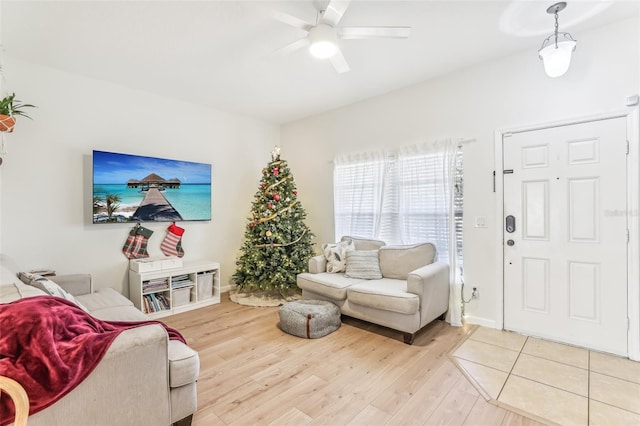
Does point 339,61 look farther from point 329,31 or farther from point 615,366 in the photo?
point 615,366

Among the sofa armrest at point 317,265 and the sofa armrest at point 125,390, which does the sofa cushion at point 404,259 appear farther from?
the sofa armrest at point 125,390

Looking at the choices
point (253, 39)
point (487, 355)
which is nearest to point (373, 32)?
point (253, 39)

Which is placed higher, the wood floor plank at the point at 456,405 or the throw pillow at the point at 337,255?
the throw pillow at the point at 337,255

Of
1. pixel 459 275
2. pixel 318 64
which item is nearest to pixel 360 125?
pixel 318 64

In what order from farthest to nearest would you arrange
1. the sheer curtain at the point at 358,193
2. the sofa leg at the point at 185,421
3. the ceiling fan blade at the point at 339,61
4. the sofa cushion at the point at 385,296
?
the sheer curtain at the point at 358,193
the sofa cushion at the point at 385,296
the ceiling fan blade at the point at 339,61
the sofa leg at the point at 185,421

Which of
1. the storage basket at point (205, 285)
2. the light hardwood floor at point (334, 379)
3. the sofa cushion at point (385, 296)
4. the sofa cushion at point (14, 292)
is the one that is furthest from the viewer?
the storage basket at point (205, 285)

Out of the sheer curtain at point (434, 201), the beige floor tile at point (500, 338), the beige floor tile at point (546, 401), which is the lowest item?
the beige floor tile at point (546, 401)

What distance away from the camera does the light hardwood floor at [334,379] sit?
1.87 m

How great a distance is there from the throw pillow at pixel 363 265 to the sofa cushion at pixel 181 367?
86.7 inches

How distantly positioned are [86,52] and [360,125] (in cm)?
319

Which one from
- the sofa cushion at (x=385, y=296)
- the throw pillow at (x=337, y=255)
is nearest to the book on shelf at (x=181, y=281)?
the throw pillow at (x=337, y=255)

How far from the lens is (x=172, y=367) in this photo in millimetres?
1678

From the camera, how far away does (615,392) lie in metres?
2.06

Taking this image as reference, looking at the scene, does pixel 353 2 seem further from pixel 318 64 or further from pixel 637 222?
pixel 637 222
